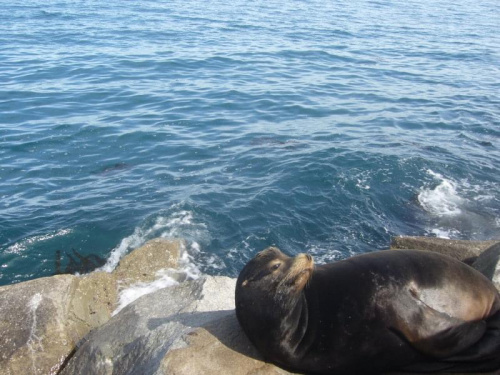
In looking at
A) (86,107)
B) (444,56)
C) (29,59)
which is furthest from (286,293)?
(444,56)

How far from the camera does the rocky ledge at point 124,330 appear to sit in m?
4.23

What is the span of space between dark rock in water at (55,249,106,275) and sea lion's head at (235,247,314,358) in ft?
15.3

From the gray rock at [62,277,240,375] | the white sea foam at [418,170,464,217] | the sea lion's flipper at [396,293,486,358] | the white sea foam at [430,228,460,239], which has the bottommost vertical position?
the white sea foam at [418,170,464,217]

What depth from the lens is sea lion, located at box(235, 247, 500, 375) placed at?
397 cm

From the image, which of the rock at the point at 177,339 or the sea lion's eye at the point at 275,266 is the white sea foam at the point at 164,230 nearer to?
the rock at the point at 177,339

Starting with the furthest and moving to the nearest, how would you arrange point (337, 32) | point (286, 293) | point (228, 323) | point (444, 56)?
point (337, 32), point (444, 56), point (228, 323), point (286, 293)

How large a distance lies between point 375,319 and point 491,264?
6.31 ft

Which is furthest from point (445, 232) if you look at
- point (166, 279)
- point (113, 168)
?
point (113, 168)

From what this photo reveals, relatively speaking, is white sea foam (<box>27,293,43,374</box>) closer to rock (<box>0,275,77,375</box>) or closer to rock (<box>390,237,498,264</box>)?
A: rock (<box>0,275,77,375</box>)

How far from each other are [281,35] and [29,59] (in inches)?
471

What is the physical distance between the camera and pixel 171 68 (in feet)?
65.4

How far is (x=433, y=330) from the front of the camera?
396cm

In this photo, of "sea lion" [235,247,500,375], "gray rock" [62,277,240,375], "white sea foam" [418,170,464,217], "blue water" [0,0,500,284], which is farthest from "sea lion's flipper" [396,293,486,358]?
"white sea foam" [418,170,464,217]

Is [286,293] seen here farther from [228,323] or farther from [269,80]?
[269,80]
